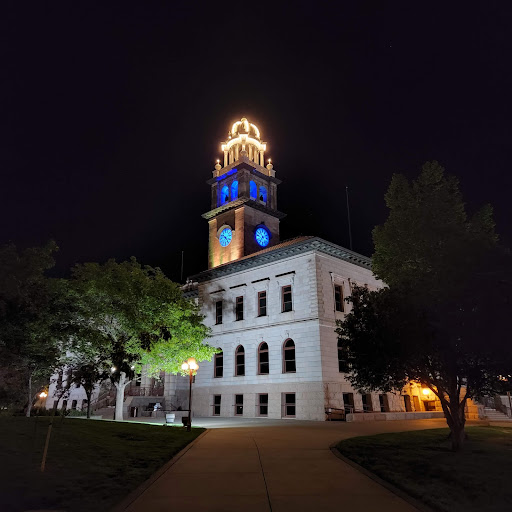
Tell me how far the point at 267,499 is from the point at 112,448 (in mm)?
8585

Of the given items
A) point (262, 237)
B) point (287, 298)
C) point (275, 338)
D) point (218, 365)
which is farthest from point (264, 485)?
point (262, 237)

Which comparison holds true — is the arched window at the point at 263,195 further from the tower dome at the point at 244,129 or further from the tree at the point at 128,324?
the tree at the point at 128,324

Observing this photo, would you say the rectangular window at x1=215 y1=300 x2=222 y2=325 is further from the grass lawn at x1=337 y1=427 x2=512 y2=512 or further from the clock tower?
the grass lawn at x1=337 y1=427 x2=512 y2=512

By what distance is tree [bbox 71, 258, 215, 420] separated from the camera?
1208 inches

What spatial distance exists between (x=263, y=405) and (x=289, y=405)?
2.87 m

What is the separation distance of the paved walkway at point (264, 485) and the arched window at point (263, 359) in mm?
22667

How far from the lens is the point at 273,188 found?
5341 centimetres

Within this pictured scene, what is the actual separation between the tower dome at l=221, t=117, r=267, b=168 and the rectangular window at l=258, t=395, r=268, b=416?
1181 inches

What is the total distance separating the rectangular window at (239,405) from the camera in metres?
37.8

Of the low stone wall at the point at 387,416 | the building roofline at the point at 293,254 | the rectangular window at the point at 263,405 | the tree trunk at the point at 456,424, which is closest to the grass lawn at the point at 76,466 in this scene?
the tree trunk at the point at 456,424

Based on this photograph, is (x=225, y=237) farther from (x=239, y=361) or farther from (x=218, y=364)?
(x=239, y=361)

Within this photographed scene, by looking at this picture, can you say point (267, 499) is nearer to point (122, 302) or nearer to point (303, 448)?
point (303, 448)

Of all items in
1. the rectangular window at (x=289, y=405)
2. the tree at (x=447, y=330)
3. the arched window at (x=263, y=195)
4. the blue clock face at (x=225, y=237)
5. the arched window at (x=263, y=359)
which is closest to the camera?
the tree at (x=447, y=330)

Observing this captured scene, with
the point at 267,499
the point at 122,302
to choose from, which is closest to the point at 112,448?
the point at 267,499
